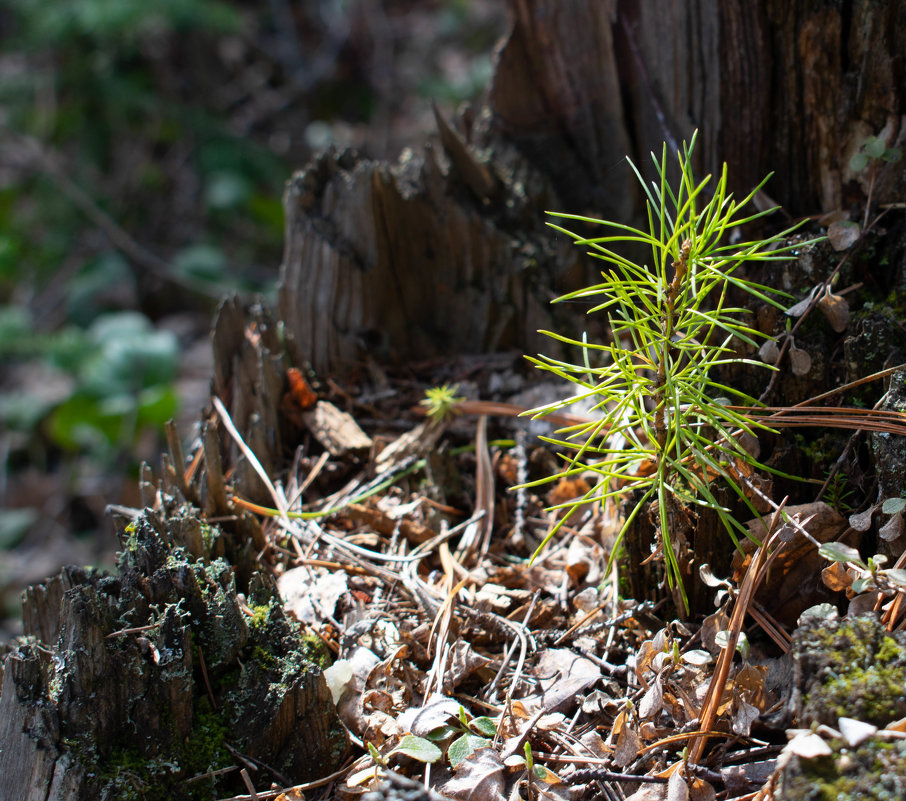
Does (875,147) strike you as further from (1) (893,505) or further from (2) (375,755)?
(2) (375,755)

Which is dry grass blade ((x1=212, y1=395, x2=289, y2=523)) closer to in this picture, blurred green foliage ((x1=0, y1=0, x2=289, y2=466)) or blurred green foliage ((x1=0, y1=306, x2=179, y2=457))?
blurred green foliage ((x1=0, y1=306, x2=179, y2=457))

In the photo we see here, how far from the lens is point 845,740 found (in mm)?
973

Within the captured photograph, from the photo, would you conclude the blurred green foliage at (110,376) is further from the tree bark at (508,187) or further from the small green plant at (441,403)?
the small green plant at (441,403)

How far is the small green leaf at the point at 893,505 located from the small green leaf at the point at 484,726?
78 centimetres

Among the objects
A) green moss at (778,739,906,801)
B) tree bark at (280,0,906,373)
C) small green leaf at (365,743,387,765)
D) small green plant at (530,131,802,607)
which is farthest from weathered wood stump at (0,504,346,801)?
tree bark at (280,0,906,373)

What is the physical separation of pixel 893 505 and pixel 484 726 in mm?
813

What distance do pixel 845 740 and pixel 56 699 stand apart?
1274 millimetres

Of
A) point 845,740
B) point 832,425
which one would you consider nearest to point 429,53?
point 832,425

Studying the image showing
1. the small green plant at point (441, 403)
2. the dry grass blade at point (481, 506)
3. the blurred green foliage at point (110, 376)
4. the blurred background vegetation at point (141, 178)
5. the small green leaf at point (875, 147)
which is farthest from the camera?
the blurred background vegetation at point (141, 178)

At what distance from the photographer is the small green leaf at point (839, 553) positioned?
1153mm

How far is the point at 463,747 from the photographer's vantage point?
4.15ft

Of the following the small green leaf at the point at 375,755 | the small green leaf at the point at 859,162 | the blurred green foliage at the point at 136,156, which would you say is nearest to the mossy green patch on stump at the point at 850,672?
the small green leaf at the point at 375,755

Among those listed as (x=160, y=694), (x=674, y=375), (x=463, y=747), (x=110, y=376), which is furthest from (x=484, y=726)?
(x=110, y=376)

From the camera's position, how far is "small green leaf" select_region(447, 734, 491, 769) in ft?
4.10
